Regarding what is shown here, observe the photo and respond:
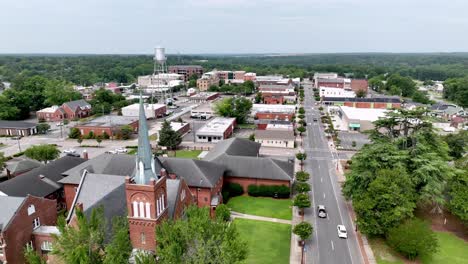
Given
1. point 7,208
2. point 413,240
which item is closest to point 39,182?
point 7,208

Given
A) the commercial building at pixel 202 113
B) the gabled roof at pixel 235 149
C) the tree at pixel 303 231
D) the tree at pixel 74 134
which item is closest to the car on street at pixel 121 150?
the tree at pixel 74 134

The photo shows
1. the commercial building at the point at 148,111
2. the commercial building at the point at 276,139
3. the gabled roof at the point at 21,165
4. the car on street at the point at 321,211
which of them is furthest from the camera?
the commercial building at the point at 148,111

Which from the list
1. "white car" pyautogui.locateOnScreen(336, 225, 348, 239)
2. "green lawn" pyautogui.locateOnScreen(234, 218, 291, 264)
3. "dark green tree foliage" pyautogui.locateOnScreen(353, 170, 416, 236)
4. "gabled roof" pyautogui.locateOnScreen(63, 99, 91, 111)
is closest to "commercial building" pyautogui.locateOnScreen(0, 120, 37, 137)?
"gabled roof" pyautogui.locateOnScreen(63, 99, 91, 111)

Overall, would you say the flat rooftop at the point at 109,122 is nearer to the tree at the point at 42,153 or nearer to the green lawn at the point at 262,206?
the tree at the point at 42,153

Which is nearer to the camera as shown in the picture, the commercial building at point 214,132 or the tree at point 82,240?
the tree at point 82,240

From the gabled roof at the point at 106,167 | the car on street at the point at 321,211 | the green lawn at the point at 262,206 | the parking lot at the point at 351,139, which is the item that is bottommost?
the green lawn at the point at 262,206

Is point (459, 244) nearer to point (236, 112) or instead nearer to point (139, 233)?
point (139, 233)
